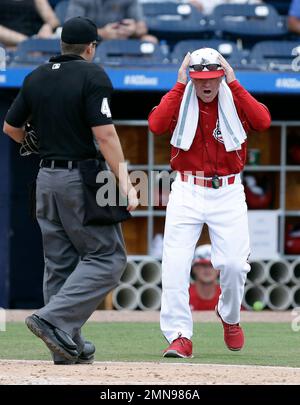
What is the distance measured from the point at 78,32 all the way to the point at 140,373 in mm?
1773

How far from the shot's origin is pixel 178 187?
6.51 m

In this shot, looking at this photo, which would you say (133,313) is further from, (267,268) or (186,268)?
(186,268)

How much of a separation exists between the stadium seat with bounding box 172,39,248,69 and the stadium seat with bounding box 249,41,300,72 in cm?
12

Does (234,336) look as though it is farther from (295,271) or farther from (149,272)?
(295,271)

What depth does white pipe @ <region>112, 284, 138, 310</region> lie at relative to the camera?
1148 cm

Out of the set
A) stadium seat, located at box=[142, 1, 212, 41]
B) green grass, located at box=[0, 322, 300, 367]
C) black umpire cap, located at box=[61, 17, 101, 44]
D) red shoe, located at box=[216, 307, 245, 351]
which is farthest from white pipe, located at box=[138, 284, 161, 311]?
black umpire cap, located at box=[61, 17, 101, 44]

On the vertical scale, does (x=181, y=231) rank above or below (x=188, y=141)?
below

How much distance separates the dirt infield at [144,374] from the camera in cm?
507

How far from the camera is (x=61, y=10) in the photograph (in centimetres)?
1141

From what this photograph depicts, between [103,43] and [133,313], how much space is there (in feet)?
8.78

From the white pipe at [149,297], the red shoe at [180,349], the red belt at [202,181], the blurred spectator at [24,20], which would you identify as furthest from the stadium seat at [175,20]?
the red shoe at [180,349]

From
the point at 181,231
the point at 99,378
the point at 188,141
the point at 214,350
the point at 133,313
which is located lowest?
the point at 133,313

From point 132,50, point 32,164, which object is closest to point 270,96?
point 132,50

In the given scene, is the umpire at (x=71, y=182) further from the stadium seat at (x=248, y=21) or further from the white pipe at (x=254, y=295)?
the stadium seat at (x=248, y=21)
